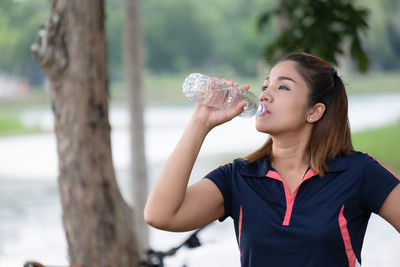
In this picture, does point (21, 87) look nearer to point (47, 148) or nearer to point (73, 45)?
point (47, 148)

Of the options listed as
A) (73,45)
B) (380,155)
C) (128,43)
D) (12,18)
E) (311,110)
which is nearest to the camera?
(311,110)

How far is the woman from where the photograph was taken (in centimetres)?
114

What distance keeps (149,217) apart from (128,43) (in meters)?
2.52

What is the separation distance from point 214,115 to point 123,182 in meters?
9.03

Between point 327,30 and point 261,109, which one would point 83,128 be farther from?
point 261,109

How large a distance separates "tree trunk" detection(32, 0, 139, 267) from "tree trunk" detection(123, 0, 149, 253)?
1.09 m

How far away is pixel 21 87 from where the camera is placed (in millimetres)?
7633

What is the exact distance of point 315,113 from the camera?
1.27m

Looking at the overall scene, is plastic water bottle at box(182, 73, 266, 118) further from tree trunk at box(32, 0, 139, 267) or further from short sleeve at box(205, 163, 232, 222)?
tree trunk at box(32, 0, 139, 267)

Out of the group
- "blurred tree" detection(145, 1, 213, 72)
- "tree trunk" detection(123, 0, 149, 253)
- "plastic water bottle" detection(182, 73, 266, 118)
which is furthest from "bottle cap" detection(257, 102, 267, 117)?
"blurred tree" detection(145, 1, 213, 72)

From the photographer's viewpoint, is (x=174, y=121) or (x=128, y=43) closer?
(x=128, y=43)

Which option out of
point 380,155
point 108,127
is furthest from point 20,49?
point 380,155

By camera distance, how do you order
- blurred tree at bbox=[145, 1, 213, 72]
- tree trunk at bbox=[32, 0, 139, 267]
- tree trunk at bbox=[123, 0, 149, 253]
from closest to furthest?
tree trunk at bbox=[32, 0, 139, 267] → tree trunk at bbox=[123, 0, 149, 253] → blurred tree at bbox=[145, 1, 213, 72]

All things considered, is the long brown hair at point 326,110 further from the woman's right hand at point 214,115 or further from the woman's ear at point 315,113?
the woman's right hand at point 214,115
